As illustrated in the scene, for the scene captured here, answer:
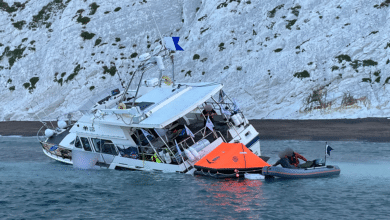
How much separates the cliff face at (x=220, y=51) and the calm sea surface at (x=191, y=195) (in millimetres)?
16785

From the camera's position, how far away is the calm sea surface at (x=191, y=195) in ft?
55.6

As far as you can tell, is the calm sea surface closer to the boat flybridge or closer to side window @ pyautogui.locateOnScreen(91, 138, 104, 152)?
the boat flybridge

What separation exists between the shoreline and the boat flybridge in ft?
29.2

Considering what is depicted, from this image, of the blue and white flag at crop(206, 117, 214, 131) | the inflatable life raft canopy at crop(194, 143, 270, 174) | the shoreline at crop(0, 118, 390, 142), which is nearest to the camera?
the inflatable life raft canopy at crop(194, 143, 270, 174)

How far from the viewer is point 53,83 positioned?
2238 inches

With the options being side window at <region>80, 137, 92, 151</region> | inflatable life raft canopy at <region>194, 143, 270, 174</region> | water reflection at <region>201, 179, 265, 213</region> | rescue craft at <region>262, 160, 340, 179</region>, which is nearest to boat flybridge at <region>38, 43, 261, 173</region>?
side window at <region>80, 137, 92, 151</region>

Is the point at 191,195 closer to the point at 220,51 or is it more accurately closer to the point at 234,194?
the point at 234,194

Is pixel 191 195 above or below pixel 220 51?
above

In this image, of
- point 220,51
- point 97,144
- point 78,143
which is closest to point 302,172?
point 97,144

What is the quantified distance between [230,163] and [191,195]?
2882 millimetres

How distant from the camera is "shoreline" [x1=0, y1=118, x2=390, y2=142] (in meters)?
31.4

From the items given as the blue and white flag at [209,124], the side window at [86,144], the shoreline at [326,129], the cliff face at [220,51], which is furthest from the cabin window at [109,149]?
the cliff face at [220,51]

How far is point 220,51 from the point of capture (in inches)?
1976

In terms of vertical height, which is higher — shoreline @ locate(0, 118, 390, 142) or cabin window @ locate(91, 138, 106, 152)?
cabin window @ locate(91, 138, 106, 152)
